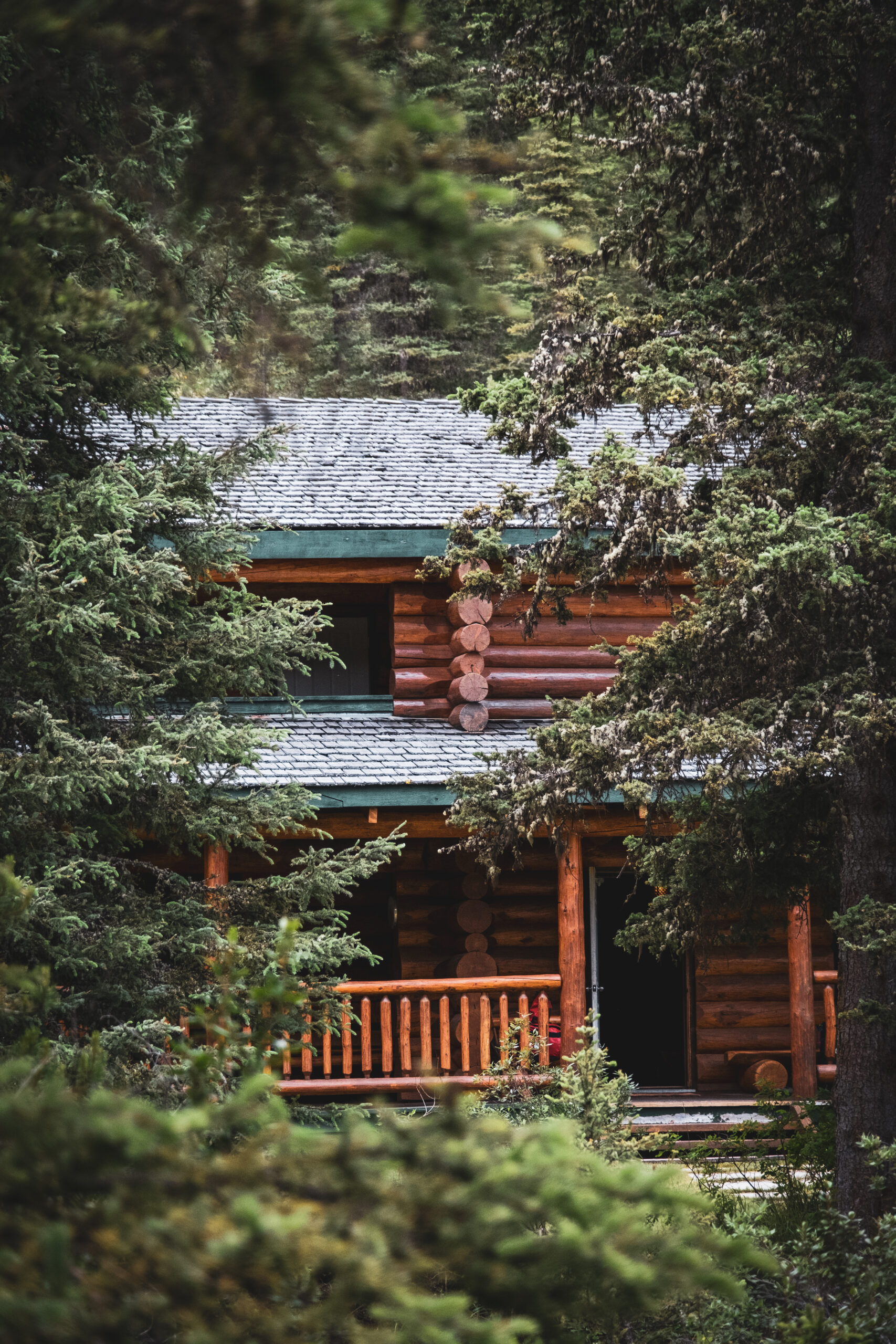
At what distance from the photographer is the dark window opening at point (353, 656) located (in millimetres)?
14508

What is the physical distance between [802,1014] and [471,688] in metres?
4.51

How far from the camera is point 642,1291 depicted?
204cm

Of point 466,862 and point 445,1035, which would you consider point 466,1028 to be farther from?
point 466,862

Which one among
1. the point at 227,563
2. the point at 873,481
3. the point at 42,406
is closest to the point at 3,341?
the point at 42,406

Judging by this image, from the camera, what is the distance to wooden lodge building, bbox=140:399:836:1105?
475 inches

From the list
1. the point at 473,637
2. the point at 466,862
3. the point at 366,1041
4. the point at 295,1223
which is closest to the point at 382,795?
the point at 466,862

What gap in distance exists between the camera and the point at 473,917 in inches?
507

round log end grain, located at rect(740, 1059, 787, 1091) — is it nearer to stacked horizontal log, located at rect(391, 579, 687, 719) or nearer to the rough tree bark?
stacked horizontal log, located at rect(391, 579, 687, 719)

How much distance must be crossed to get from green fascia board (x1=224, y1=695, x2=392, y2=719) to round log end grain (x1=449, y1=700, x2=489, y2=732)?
0.76m

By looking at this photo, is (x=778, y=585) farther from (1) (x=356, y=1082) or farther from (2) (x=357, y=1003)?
(2) (x=357, y=1003)

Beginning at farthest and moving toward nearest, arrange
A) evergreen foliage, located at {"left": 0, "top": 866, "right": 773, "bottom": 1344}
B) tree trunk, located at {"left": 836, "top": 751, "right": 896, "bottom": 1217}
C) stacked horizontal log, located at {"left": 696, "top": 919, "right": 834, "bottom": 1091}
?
stacked horizontal log, located at {"left": 696, "top": 919, "right": 834, "bottom": 1091} → tree trunk, located at {"left": 836, "top": 751, "right": 896, "bottom": 1217} → evergreen foliage, located at {"left": 0, "top": 866, "right": 773, "bottom": 1344}

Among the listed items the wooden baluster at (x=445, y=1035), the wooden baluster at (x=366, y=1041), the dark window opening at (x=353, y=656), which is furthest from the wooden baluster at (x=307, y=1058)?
the dark window opening at (x=353, y=656)

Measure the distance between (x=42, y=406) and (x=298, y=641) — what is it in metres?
2.10

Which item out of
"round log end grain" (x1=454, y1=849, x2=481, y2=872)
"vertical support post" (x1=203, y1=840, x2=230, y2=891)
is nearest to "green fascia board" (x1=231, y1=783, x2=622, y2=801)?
"vertical support post" (x1=203, y1=840, x2=230, y2=891)
